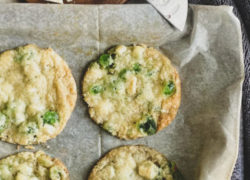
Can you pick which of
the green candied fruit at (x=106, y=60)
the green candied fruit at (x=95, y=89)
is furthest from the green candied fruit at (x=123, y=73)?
the green candied fruit at (x=95, y=89)

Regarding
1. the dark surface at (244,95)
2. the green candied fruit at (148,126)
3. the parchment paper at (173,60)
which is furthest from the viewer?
the dark surface at (244,95)

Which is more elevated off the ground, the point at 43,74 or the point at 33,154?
the point at 43,74

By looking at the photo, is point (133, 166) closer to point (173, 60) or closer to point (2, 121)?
point (173, 60)

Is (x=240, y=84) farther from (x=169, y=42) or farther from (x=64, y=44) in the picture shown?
(x=64, y=44)

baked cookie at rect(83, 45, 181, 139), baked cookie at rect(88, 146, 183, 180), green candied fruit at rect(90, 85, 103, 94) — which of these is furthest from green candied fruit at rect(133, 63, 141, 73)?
baked cookie at rect(88, 146, 183, 180)

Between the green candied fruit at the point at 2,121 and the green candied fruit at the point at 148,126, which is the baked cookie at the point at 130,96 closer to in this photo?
the green candied fruit at the point at 148,126

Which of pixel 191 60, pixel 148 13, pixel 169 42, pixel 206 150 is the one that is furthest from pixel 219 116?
pixel 148 13

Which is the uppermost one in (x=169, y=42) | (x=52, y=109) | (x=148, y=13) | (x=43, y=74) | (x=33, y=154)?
(x=148, y=13)

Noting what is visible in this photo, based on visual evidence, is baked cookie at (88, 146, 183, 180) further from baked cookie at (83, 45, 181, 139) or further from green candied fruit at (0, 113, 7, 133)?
green candied fruit at (0, 113, 7, 133)
